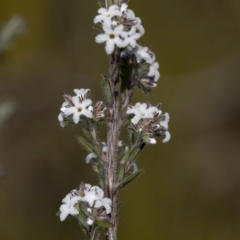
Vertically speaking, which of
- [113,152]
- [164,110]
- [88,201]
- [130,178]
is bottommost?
[88,201]

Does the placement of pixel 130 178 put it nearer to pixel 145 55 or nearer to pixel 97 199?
pixel 97 199

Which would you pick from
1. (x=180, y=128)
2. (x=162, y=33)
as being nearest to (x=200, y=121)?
(x=180, y=128)

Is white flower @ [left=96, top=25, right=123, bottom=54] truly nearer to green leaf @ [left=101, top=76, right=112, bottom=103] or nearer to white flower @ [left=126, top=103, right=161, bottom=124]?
green leaf @ [left=101, top=76, right=112, bottom=103]

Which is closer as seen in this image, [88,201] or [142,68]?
[88,201]

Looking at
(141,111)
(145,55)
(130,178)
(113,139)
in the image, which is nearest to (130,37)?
(145,55)

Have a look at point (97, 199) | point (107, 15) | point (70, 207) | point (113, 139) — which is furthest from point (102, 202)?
point (107, 15)

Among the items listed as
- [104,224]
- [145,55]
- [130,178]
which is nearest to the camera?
[104,224]

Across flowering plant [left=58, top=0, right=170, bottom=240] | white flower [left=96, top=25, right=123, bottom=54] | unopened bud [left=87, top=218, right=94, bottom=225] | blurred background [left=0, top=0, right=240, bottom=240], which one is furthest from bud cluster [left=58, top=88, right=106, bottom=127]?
blurred background [left=0, top=0, right=240, bottom=240]

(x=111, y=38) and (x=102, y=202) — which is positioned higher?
(x=111, y=38)

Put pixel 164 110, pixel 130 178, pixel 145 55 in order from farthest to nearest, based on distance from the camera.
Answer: pixel 164 110
pixel 145 55
pixel 130 178
